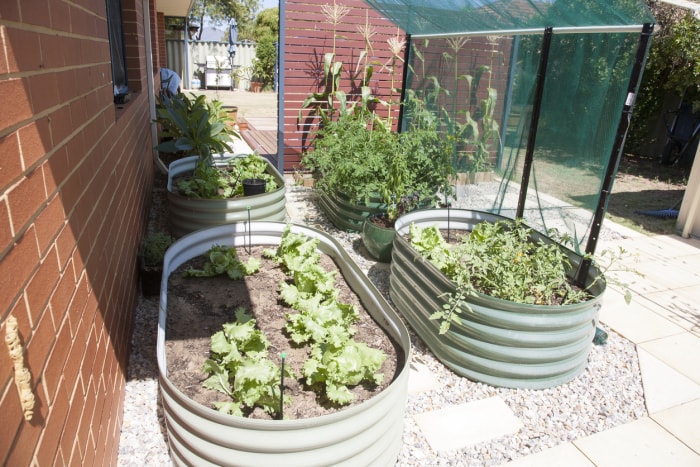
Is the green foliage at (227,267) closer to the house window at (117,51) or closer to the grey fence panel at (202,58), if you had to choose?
the house window at (117,51)

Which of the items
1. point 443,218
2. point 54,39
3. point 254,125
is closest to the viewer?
point 54,39

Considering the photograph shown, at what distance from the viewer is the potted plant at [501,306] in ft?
8.56

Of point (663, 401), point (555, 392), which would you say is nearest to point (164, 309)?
point (555, 392)

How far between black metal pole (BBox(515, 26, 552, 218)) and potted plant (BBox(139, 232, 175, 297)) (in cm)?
275

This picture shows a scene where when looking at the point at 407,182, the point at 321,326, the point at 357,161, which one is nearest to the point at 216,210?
the point at 357,161

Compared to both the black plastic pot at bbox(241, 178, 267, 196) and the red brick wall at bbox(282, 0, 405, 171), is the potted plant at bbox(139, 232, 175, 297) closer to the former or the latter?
the black plastic pot at bbox(241, 178, 267, 196)

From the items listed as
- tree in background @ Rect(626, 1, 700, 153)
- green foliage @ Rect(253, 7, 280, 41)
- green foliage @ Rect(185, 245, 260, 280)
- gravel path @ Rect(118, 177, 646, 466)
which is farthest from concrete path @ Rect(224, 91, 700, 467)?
green foliage @ Rect(253, 7, 280, 41)

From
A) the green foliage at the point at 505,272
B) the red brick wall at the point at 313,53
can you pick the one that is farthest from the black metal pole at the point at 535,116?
the red brick wall at the point at 313,53

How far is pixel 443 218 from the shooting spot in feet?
13.0

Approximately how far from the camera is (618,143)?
9.36 ft

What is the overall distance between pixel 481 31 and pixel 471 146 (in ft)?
3.33

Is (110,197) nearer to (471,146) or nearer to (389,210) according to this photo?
(389,210)

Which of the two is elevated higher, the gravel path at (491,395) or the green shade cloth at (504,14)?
the green shade cloth at (504,14)

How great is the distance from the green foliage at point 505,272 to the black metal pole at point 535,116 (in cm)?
64
